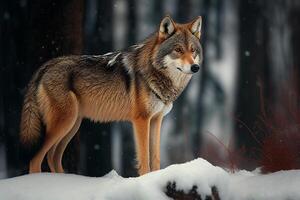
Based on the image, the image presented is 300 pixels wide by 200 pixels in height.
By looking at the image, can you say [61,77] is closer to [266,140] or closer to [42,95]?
[42,95]

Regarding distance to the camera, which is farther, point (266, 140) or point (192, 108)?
point (192, 108)

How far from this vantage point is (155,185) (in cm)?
491

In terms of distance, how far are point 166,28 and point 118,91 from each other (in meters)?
0.96

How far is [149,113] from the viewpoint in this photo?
20.1 feet

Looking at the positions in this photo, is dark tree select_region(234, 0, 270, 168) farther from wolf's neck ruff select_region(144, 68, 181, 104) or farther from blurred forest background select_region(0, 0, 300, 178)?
wolf's neck ruff select_region(144, 68, 181, 104)

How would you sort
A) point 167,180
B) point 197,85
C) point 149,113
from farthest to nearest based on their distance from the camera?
point 197,85
point 149,113
point 167,180

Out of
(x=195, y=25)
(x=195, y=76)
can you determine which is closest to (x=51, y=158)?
(x=195, y=25)

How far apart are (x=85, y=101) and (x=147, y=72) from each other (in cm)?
85

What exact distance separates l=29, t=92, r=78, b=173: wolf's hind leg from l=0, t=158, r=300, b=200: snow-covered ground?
574mm

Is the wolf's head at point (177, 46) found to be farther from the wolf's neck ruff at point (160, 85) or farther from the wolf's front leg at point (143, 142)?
the wolf's front leg at point (143, 142)

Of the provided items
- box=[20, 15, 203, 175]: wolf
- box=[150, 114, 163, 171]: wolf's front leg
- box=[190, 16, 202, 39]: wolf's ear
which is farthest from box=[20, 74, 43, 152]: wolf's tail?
box=[190, 16, 202, 39]: wolf's ear

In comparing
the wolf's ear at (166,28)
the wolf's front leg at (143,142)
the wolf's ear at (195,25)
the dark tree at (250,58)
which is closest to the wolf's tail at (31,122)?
the wolf's front leg at (143,142)

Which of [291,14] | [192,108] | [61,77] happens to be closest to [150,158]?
[61,77]

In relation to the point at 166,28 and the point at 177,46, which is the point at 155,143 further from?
the point at 166,28
